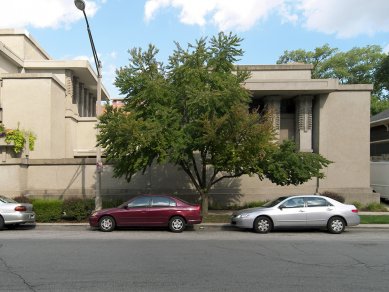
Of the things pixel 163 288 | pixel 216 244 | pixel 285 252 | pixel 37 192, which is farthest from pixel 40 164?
pixel 163 288

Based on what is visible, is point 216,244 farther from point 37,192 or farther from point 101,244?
point 37,192

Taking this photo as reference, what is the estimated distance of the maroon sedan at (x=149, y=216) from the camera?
593 inches

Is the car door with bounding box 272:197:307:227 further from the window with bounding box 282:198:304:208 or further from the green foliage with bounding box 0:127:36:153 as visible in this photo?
the green foliage with bounding box 0:127:36:153

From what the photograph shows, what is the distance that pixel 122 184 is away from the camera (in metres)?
22.9

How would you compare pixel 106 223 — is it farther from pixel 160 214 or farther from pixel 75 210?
pixel 75 210

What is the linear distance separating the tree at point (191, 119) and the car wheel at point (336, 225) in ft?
11.6

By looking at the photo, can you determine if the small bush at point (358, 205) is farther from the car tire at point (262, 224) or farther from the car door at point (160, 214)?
the car door at point (160, 214)

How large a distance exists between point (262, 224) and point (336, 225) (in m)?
2.59

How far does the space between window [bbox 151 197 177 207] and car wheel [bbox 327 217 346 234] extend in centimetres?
550

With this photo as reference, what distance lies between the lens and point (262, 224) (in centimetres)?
1485

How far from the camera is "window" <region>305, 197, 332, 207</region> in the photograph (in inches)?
595

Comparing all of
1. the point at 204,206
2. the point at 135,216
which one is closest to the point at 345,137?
the point at 204,206

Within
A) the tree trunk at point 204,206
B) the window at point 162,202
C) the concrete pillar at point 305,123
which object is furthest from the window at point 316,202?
the concrete pillar at point 305,123

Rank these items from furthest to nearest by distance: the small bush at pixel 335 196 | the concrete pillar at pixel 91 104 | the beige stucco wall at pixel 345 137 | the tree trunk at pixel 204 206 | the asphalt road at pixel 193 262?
the concrete pillar at pixel 91 104 → the beige stucco wall at pixel 345 137 → the small bush at pixel 335 196 → the tree trunk at pixel 204 206 → the asphalt road at pixel 193 262
